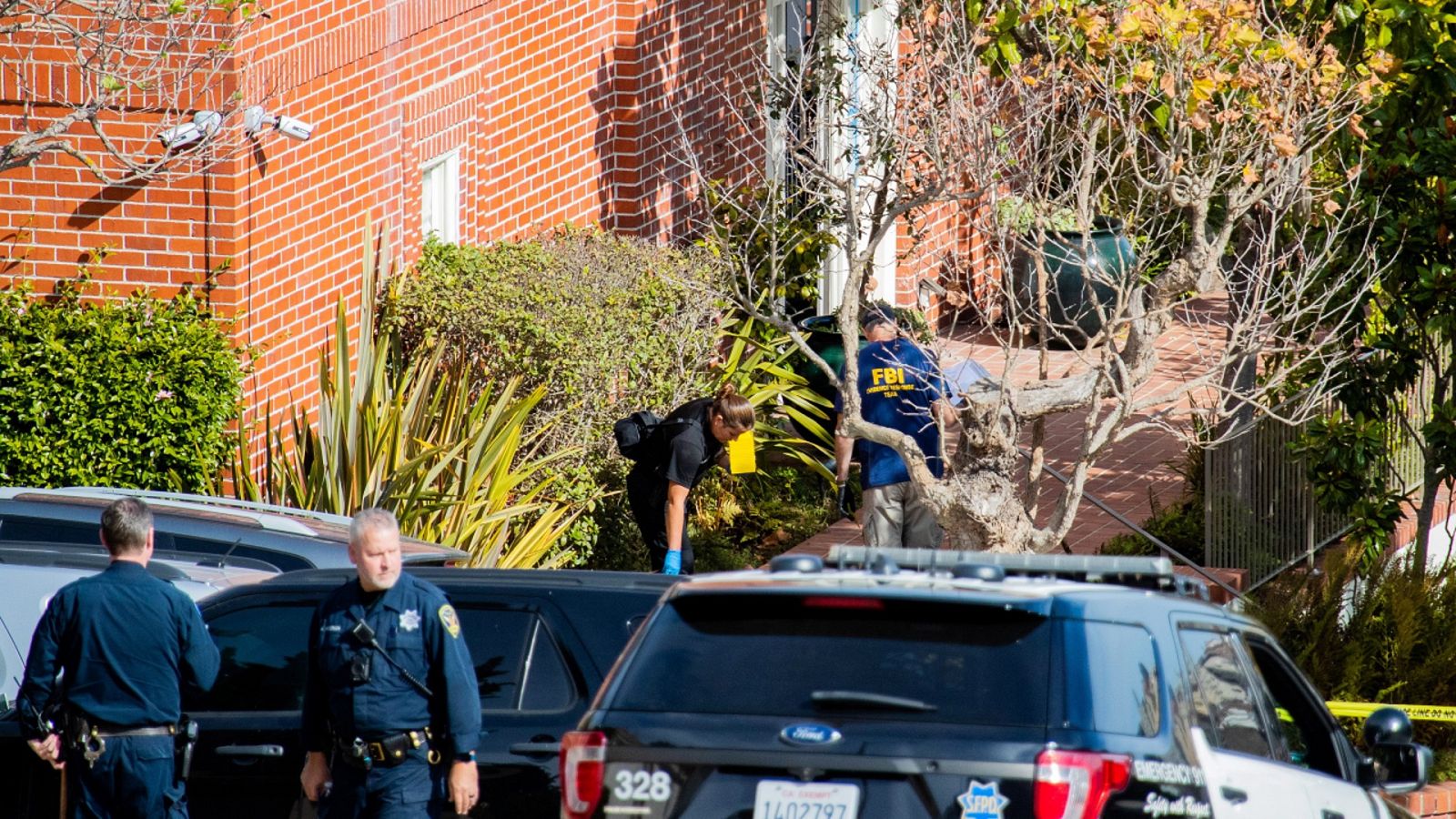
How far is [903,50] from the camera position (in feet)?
60.7

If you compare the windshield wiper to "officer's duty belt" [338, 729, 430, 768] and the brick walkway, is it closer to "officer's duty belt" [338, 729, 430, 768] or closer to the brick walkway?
"officer's duty belt" [338, 729, 430, 768]

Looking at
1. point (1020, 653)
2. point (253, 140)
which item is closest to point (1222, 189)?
point (253, 140)

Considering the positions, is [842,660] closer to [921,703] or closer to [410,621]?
[921,703]

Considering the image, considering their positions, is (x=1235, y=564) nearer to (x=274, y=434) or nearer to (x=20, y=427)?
(x=274, y=434)

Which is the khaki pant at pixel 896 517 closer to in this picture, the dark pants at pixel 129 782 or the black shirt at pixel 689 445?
the black shirt at pixel 689 445

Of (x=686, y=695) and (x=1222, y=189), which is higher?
(x=1222, y=189)

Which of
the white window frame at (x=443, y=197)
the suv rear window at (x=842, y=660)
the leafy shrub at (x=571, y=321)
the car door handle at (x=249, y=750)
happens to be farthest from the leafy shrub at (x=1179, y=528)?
the suv rear window at (x=842, y=660)

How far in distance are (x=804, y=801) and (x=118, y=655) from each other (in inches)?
104

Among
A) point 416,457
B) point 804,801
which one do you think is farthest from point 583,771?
point 416,457

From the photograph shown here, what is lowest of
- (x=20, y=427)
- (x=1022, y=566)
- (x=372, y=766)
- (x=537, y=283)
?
(x=372, y=766)

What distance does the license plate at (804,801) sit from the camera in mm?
4973

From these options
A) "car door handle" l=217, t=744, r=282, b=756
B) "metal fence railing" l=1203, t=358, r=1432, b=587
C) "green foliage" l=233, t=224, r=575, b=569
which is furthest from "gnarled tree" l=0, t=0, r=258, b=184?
"metal fence railing" l=1203, t=358, r=1432, b=587

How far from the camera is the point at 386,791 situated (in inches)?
239

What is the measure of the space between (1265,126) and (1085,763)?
19.6ft
